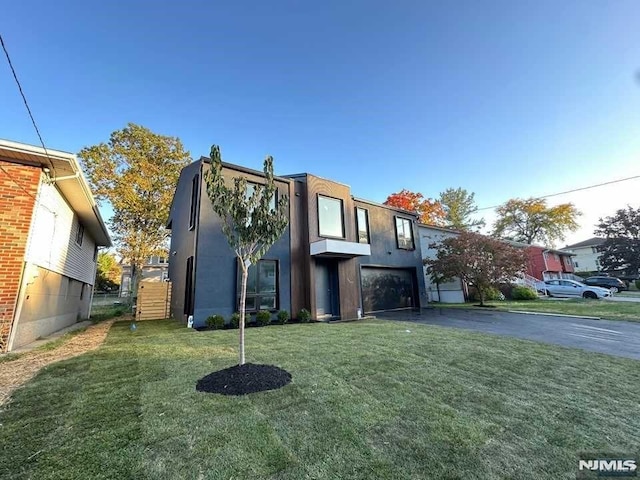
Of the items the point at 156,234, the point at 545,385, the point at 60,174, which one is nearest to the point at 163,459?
the point at 545,385

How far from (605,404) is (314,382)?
341cm

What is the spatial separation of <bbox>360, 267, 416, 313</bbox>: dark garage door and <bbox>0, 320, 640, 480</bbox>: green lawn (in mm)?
8719

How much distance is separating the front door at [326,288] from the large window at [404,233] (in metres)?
5.77

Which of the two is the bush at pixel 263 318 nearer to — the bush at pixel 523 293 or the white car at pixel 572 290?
the bush at pixel 523 293

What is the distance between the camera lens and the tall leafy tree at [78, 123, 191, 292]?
61.0ft

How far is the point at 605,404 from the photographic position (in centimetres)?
305

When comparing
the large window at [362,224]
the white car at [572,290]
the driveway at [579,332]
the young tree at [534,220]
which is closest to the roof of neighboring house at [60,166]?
the large window at [362,224]

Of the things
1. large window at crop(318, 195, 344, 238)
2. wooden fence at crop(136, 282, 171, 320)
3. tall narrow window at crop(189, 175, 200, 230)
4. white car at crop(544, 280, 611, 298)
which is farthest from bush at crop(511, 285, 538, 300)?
wooden fence at crop(136, 282, 171, 320)

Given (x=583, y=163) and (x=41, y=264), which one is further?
(x=583, y=163)

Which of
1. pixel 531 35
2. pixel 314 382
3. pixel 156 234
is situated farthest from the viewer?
pixel 156 234

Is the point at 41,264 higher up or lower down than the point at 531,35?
→ lower down

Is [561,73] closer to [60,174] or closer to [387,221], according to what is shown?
[387,221]

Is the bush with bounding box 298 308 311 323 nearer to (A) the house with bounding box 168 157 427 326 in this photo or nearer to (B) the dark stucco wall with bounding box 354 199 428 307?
(A) the house with bounding box 168 157 427 326

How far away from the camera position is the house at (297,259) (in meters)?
8.80
